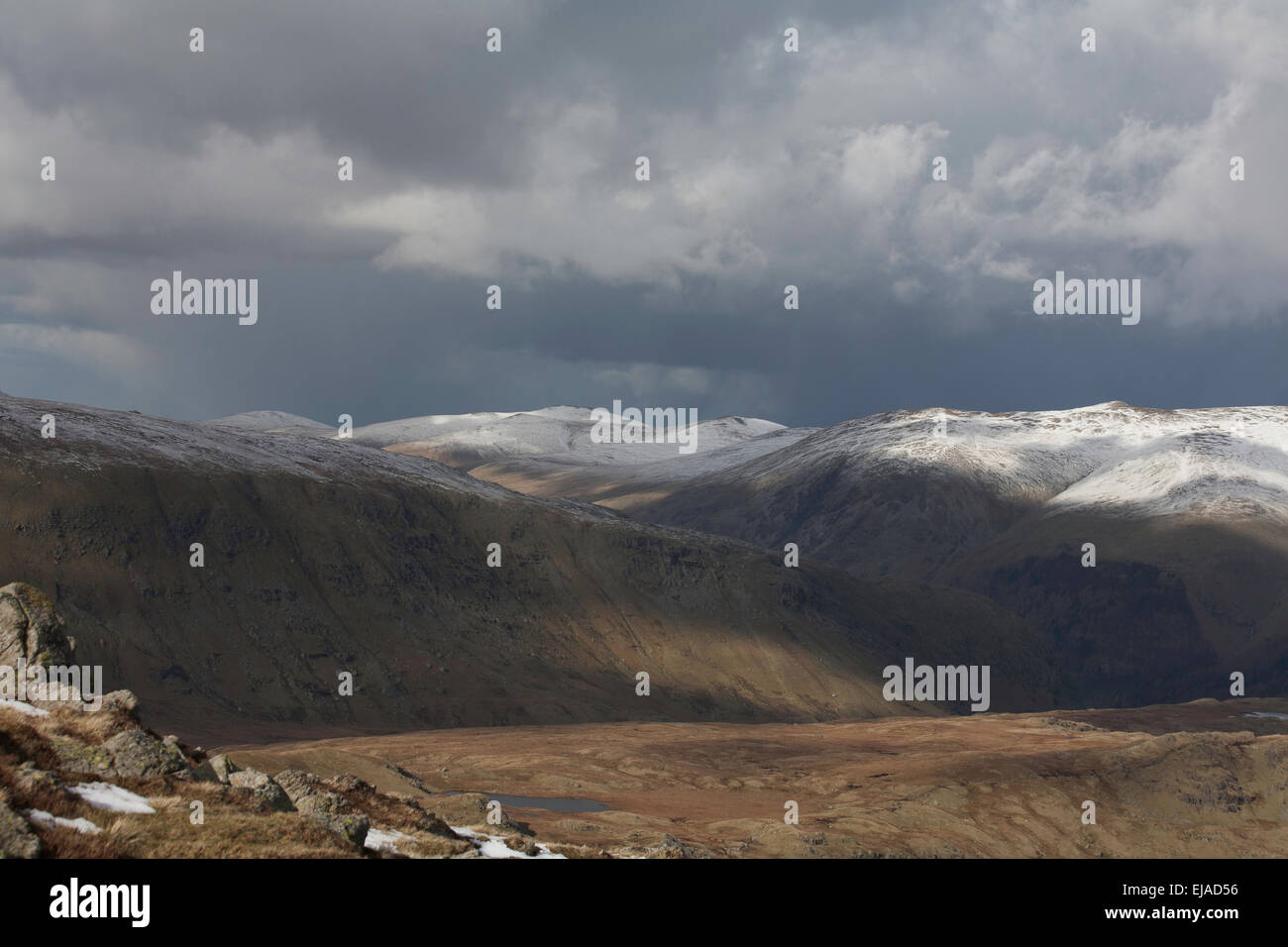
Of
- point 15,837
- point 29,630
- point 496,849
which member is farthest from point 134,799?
point 496,849

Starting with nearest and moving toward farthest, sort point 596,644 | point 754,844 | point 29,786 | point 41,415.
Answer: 1. point 29,786
2. point 754,844
3. point 41,415
4. point 596,644

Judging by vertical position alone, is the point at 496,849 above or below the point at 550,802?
above

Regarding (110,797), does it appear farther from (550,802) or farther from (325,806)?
(550,802)

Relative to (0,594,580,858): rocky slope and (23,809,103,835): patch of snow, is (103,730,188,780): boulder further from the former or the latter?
(23,809,103,835): patch of snow

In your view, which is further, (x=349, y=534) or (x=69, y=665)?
(x=349, y=534)

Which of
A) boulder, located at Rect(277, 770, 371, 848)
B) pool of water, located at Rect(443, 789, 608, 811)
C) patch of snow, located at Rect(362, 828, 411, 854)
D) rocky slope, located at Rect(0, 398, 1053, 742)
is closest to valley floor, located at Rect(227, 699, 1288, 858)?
pool of water, located at Rect(443, 789, 608, 811)

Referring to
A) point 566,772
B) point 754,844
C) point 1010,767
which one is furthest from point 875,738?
point 754,844
